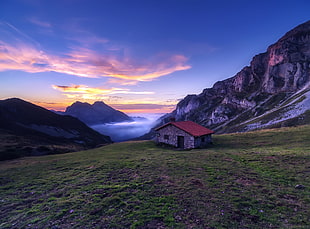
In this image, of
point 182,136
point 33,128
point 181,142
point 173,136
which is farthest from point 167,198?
point 33,128

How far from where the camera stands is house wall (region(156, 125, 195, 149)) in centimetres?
3262

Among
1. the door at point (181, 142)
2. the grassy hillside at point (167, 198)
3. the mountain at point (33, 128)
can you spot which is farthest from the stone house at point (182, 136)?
the mountain at point (33, 128)

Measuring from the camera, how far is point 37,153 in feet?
136

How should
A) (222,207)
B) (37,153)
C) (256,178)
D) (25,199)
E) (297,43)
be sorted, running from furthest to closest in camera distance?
(297,43), (37,153), (256,178), (25,199), (222,207)

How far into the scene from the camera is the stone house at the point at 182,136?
3253 cm

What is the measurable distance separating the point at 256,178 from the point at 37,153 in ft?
170

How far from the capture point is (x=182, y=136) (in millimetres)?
34031

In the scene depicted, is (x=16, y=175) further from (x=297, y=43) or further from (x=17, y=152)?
(x=297, y=43)

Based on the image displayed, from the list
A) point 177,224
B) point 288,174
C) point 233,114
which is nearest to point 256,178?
point 288,174

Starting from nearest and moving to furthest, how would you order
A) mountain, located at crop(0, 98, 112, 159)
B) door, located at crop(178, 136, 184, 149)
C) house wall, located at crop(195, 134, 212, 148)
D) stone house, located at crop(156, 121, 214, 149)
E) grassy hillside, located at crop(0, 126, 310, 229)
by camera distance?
1. grassy hillside, located at crop(0, 126, 310, 229)
2. stone house, located at crop(156, 121, 214, 149)
3. house wall, located at crop(195, 134, 212, 148)
4. door, located at crop(178, 136, 184, 149)
5. mountain, located at crop(0, 98, 112, 159)

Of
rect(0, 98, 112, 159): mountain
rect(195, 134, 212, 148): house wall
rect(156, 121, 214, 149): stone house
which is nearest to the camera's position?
rect(156, 121, 214, 149): stone house

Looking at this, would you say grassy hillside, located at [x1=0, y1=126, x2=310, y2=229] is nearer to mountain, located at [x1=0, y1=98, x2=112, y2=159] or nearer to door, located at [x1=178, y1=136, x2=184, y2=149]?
door, located at [x1=178, y1=136, x2=184, y2=149]

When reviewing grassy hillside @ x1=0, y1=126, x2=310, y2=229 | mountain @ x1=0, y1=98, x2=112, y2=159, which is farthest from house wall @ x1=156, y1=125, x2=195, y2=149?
mountain @ x1=0, y1=98, x2=112, y2=159

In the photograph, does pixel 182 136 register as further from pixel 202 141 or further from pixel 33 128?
pixel 33 128
